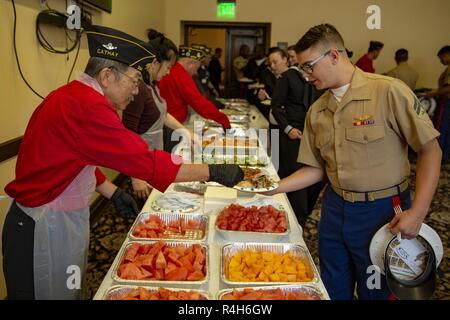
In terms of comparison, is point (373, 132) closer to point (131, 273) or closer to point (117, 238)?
point (131, 273)

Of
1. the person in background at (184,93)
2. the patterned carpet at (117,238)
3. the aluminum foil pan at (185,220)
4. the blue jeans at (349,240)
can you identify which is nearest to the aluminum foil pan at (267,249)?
the aluminum foil pan at (185,220)

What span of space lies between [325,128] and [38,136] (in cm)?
→ 101

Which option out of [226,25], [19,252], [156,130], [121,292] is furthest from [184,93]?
[226,25]

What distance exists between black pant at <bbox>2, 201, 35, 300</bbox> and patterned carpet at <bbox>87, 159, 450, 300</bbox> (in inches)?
35.4

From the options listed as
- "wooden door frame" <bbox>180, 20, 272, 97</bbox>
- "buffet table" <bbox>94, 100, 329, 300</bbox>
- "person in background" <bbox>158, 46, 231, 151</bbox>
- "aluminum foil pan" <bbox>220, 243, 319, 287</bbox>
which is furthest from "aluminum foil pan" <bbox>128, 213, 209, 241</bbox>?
"wooden door frame" <bbox>180, 20, 272, 97</bbox>

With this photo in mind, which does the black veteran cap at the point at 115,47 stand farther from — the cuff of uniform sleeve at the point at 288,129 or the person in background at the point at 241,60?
the person in background at the point at 241,60

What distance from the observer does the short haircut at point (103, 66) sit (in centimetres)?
132

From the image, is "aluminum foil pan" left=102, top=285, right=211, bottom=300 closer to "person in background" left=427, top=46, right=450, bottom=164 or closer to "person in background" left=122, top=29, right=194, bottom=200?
"person in background" left=122, top=29, right=194, bottom=200

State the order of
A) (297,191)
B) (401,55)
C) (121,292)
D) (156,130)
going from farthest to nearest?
(401,55), (297,191), (156,130), (121,292)

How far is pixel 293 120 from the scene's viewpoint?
311 centimetres

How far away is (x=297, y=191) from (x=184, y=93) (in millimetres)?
1241

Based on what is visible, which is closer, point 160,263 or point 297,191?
point 160,263
